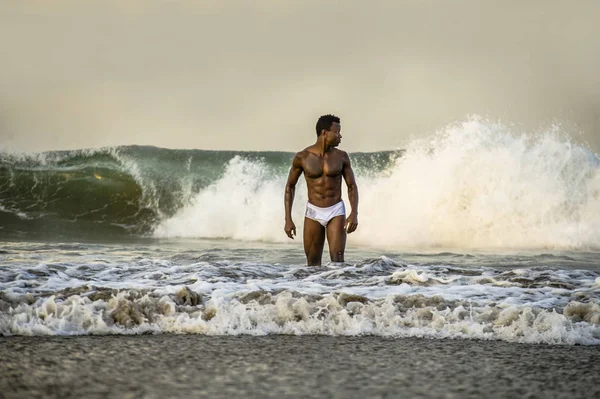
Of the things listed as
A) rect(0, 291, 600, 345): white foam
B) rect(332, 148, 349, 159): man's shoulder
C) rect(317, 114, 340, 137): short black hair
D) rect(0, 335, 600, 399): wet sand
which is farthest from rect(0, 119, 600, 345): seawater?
rect(317, 114, 340, 137): short black hair

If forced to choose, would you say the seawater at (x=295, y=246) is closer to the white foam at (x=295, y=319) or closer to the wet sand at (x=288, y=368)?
the white foam at (x=295, y=319)

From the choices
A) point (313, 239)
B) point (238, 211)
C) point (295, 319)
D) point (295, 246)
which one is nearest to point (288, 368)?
point (295, 319)

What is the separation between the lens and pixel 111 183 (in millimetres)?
24938

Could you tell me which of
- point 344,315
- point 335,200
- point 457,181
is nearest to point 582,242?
point 457,181

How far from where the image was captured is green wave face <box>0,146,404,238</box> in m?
21.1

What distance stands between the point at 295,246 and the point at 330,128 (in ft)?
18.1

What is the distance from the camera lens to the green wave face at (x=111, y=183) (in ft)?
69.2

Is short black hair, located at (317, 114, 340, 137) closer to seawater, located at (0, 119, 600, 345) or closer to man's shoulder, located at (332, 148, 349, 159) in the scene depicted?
man's shoulder, located at (332, 148, 349, 159)

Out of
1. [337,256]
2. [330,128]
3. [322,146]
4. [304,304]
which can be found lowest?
[304,304]

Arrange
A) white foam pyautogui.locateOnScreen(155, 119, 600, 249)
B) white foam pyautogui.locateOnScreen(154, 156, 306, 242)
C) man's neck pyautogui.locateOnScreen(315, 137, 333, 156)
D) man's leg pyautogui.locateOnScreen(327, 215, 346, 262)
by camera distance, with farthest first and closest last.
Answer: white foam pyautogui.locateOnScreen(154, 156, 306, 242), white foam pyautogui.locateOnScreen(155, 119, 600, 249), man's leg pyautogui.locateOnScreen(327, 215, 346, 262), man's neck pyautogui.locateOnScreen(315, 137, 333, 156)

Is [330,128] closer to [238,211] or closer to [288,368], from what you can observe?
[288,368]

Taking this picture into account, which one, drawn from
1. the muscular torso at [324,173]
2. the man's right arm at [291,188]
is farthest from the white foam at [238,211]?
the muscular torso at [324,173]

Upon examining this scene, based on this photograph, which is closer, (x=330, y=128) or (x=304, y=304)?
(x=304, y=304)

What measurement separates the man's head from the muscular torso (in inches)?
10.0
